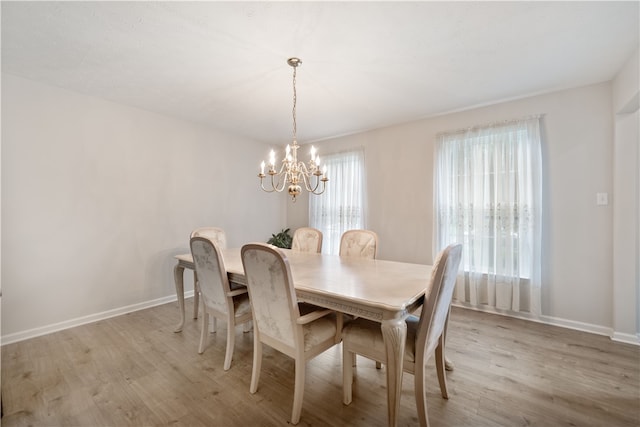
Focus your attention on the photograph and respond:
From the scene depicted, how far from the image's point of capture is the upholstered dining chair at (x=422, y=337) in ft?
4.63

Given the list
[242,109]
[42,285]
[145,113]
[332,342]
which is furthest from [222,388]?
[145,113]

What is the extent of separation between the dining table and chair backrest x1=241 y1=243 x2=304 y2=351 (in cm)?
17

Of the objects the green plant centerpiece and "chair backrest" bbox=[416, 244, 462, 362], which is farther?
the green plant centerpiece

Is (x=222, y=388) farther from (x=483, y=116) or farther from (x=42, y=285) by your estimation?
(x=483, y=116)

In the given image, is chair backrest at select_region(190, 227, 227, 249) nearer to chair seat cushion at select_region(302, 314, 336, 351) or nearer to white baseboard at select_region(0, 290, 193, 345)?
white baseboard at select_region(0, 290, 193, 345)

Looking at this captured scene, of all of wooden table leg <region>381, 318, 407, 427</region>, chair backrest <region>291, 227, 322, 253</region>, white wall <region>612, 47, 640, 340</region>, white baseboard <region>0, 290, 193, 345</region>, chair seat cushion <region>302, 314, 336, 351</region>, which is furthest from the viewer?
chair backrest <region>291, 227, 322, 253</region>

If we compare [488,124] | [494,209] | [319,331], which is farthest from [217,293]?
[488,124]

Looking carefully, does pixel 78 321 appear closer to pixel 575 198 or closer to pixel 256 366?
pixel 256 366

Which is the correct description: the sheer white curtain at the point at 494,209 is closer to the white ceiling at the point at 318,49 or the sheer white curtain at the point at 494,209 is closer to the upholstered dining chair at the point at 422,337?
the white ceiling at the point at 318,49

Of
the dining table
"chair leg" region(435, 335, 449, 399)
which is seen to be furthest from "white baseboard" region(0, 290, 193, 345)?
"chair leg" region(435, 335, 449, 399)

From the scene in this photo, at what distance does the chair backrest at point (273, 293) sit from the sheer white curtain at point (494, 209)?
100 inches

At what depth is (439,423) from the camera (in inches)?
60.9

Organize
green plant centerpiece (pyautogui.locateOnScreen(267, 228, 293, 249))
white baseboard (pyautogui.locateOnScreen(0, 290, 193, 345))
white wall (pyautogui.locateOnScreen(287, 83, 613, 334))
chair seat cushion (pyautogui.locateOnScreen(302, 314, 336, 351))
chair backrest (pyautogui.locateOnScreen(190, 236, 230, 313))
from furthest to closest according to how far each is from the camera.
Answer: green plant centerpiece (pyautogui.locateOnScreen(267, 228, 293, 249)) → white wall (pyautogui.locateOnScreen(287, 83, 613, 334)) → white baseboard (pyautogui.locateOnScreen(0, 290, 193, 345)) → chair backrest (pyautogui.locateOnScreen(190, 236, 230, 313)) → chair seat cushion (pyautogui.locateOnScreen(302, 314, 336, 351))

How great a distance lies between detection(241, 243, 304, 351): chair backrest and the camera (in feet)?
5.02
